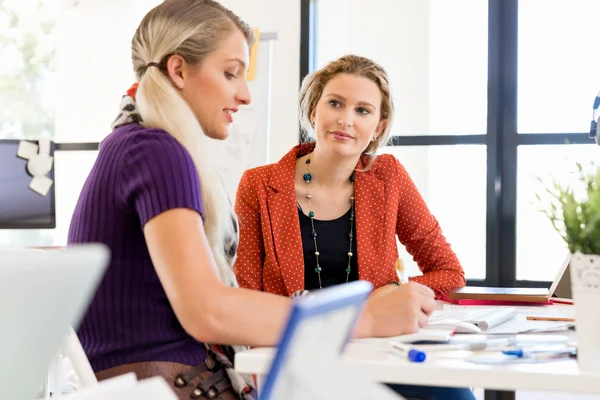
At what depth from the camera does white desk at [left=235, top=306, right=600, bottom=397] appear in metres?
0.95

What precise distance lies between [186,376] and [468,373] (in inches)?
19.2

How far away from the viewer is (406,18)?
3701mm

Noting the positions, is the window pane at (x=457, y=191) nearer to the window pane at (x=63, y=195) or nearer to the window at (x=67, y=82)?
the window at (x=67, y=82)

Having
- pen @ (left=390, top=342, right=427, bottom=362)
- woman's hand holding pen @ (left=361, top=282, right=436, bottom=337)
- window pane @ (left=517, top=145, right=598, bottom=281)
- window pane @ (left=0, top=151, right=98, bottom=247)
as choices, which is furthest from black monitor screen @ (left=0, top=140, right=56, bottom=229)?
pen @ (left=390, top=342, right=427, bottom=362)

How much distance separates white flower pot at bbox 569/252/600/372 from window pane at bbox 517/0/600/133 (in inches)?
107

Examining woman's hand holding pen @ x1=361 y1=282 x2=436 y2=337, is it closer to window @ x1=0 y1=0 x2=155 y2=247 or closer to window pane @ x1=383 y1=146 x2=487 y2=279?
window pane @ x1=383 y1=146 x2=487 y2=279

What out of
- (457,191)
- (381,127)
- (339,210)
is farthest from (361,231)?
(457,191)

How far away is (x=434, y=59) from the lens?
3.71 m

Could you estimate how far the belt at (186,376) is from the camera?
1213mm

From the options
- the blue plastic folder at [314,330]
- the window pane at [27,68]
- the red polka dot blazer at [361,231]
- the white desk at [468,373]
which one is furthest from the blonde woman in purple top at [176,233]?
the window pane at [27,68]

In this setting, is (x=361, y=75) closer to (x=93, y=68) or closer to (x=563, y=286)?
(x=563, y=286)

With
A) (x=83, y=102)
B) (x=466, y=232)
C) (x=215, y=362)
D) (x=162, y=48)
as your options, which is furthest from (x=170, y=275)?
(x=83, y=102)

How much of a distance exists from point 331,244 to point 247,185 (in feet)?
Answer: 1.03

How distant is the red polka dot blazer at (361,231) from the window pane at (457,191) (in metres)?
1.31
